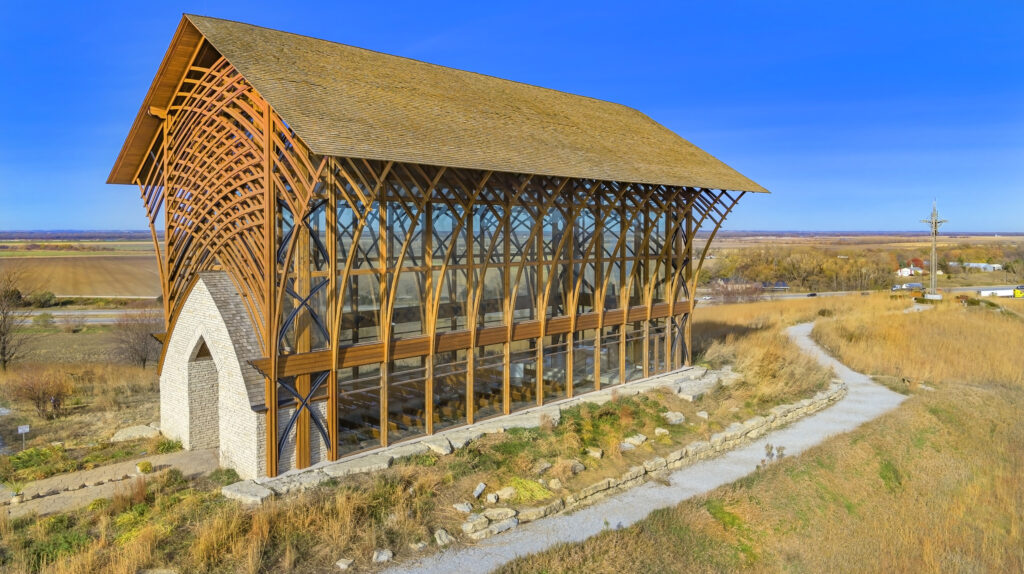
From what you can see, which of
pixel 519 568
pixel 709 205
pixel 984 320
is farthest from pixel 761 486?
pixel 984 320

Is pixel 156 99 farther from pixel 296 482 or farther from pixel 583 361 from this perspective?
pixel 583 361

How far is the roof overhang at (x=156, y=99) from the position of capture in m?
16.5

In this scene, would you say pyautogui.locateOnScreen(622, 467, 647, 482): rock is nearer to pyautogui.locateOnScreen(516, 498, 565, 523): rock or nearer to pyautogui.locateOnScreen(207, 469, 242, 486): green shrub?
pyautogui.locateOnScreen(516, 498, 565, 523): rock

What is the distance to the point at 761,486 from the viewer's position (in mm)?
16297

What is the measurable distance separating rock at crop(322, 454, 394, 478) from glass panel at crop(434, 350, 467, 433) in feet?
8.11

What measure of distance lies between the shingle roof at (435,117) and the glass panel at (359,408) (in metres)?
5.78

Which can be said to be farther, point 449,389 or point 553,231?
point 553,231

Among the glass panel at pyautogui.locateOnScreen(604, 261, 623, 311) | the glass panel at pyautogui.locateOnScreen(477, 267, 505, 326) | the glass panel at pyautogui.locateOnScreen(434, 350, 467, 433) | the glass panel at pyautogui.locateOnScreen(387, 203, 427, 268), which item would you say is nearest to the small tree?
the glass panel at pyautogui.locateOnScreen(434, 350, 467, 433)

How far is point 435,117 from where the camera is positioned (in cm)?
1791

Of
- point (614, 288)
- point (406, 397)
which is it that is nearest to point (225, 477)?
point (406, 397)

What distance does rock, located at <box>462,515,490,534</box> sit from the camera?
13.2m

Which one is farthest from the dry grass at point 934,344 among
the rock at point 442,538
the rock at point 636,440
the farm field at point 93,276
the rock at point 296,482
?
the farm field at point 93,276

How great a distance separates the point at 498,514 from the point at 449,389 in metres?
5.72

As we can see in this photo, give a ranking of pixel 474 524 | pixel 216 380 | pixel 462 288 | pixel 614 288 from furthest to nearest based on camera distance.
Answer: pixel 614 288 → pixel 462 288 → pixel 216 380 → pixel 474 524
